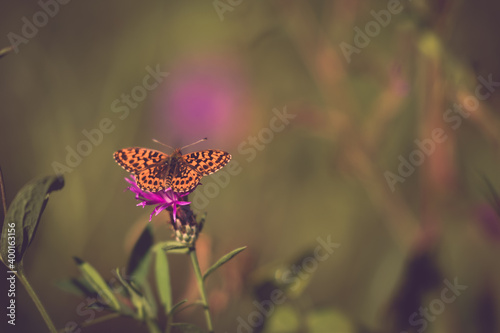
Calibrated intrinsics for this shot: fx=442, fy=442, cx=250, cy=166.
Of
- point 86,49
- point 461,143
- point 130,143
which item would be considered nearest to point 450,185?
point 461,143

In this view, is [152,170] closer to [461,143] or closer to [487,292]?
[487,292]

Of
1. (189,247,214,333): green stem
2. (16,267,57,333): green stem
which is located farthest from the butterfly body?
(16,267,57,333): green stem

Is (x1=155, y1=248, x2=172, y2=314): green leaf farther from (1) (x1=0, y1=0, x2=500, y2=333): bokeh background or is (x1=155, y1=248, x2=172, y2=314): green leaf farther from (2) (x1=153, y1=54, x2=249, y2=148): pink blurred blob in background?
(2) (x1=153, y1=54, x2=249, y2=148): pink blurred blob in background

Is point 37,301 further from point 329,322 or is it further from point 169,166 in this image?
point 329,322

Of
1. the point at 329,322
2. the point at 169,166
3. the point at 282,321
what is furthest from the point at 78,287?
the point at 329,322

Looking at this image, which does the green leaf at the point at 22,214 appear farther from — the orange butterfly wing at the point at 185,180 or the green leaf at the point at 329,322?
the green leaf at the point at 329,322
